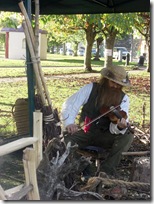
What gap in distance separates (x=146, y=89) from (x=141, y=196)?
33.2 feet

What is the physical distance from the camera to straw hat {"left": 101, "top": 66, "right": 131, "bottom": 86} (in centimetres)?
413

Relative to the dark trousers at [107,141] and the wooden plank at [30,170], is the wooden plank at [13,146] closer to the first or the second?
the wooden plank at [30,170]

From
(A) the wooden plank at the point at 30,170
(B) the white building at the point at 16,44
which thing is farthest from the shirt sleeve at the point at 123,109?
(B) the white building at the point at 16,44

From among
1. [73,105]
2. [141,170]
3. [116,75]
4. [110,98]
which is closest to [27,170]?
[73,105]

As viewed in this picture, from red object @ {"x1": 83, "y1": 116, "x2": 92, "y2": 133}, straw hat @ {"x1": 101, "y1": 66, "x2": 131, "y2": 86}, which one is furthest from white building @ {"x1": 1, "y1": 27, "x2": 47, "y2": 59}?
straw hat @ {"x1": 101, "y1": 66, "x2": 131, "y2": 86}

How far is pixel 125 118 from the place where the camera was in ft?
13.1

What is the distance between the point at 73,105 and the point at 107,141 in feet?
1.97

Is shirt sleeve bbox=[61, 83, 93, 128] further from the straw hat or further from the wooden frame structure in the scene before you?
the wooden frame structure

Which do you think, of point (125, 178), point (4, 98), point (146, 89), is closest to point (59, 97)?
point (4, 98)

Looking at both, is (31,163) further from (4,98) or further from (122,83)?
(4,98)

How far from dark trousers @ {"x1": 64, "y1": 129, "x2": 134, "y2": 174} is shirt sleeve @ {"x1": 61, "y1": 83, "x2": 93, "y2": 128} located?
10.8 inches

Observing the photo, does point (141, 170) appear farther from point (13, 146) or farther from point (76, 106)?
point (13, 146)

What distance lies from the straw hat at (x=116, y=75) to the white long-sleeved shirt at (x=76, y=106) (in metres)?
0.19

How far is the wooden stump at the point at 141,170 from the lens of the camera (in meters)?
3.89
